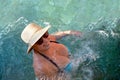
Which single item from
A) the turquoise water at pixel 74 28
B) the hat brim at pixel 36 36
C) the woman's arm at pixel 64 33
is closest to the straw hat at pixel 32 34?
the hat brim at pixel 36 36

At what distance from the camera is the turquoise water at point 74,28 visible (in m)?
3.58

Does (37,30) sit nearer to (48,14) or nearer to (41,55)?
(41,55)

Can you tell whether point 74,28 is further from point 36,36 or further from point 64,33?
point 36,36

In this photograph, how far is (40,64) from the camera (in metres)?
3.32

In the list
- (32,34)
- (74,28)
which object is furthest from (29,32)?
(74,28)

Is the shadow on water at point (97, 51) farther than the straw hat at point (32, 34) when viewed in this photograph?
Yes

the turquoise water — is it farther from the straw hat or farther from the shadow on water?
the straw hat

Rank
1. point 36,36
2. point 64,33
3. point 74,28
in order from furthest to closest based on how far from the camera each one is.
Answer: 1. point 74,28
2. point 64,33
3. point 36,36

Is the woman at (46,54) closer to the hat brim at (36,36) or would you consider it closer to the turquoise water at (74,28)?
the hat brim at (36,36)

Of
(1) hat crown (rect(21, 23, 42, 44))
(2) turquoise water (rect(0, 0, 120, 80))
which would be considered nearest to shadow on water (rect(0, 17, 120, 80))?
(2) turquoise water (rect(0, 0, 120, 80))

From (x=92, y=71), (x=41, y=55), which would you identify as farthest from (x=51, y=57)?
(x=92, y=71)

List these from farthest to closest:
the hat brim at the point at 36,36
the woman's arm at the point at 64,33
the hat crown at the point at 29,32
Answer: the woman's arm at the point at 64,33 < the hat crown at the point at 29,32 < the hat brim at the point at 36,36

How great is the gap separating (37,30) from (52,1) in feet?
1.78

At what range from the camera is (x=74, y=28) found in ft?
12.1
